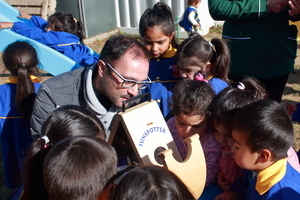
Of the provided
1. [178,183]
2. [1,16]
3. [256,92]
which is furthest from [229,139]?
[1,16]

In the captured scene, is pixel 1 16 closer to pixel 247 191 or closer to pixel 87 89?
pixel 87 89

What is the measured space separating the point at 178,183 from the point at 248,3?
1.59 m

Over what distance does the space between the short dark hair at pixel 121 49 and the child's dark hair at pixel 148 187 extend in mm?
917

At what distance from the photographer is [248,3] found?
2.14 metres

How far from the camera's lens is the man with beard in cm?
175

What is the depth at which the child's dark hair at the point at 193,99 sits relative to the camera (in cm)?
154

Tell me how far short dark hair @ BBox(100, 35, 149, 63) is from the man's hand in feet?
3.22

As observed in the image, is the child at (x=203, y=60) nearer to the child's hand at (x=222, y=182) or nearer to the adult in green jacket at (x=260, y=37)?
the adult in green jacket at (x=260, y=37)

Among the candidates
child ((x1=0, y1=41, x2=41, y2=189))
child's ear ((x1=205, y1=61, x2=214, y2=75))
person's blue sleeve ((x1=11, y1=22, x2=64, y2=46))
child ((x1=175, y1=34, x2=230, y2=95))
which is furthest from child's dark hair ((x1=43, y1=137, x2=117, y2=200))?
person's blue sleeve ((x1=11, y1=22, x2=64, y2=46))

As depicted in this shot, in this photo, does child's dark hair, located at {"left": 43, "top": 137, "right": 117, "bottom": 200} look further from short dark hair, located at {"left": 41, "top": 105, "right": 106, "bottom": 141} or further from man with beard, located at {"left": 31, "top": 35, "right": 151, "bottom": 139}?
man with beard, located at {"left": 31, "top": 35, "right": 151, "bottom": 139}

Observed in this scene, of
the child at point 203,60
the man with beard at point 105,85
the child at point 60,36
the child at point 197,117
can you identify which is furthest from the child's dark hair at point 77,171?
the child at point 60,36

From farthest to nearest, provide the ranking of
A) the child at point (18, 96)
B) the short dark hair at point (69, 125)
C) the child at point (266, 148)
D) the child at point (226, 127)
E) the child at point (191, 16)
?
the child at point (191, 16) → the child at point (18, 96) → the child at point (226, 127) → the short dark hair at point (69, 125) → the child at point (266, 148)

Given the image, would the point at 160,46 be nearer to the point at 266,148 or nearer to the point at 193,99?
the point at 193,99

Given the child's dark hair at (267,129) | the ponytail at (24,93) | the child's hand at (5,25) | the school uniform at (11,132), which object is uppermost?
the child's hand at (5,25)
